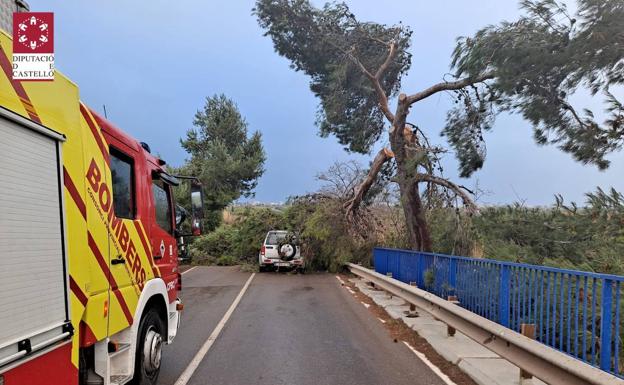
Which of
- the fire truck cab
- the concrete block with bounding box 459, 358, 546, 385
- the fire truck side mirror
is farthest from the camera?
the fire truck side mirror

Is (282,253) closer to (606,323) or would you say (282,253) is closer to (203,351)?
(203,351)

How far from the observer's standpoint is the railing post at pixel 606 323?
464cm

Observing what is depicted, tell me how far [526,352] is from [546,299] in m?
0.83

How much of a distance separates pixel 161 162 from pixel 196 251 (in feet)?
81.6

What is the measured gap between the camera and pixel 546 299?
5875 millimetres

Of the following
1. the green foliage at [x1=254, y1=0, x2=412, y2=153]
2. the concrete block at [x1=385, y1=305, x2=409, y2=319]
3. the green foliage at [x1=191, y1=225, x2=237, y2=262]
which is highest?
the green foliage at [x1=254, y1=0, x2=412, y2=153]

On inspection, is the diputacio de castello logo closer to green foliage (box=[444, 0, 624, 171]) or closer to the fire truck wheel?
the fire truck wheel

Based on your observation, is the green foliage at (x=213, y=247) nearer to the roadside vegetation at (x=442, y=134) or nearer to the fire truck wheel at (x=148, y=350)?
the roadside vegetation at (x=442, y=134)

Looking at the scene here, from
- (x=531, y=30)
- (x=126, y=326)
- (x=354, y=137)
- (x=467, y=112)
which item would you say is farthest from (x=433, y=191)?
(x=126, y=326)

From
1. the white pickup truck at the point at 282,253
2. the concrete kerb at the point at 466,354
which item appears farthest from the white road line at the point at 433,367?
the white pickup truck at the point at 282,253

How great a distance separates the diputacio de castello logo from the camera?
3025 mm

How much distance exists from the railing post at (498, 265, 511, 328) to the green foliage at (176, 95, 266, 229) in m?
34.7

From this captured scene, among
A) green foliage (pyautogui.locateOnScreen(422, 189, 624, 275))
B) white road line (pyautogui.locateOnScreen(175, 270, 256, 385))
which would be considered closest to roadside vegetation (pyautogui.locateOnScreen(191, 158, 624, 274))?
green foliage (pyautogui.locateOnScreen(422, 189, 624, 275))

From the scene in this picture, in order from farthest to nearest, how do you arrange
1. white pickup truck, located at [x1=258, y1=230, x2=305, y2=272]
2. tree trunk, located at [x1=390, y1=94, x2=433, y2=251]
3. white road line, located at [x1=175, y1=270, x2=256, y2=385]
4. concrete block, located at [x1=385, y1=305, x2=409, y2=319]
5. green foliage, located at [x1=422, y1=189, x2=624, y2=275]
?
white pickup truck, located at [x1=258, y1=230, x2=305, y2=272], tree trunk, located at [x1=390, y1=94, x2=433, y2=251], concrete block, located at [x1=385, y1=305, x2=409, y2=319], green foliage, located at [x1=422, y1=189, x2=624, y2=275], white road line, located at [x1=175, y1=270, x2=256, y2=385]
